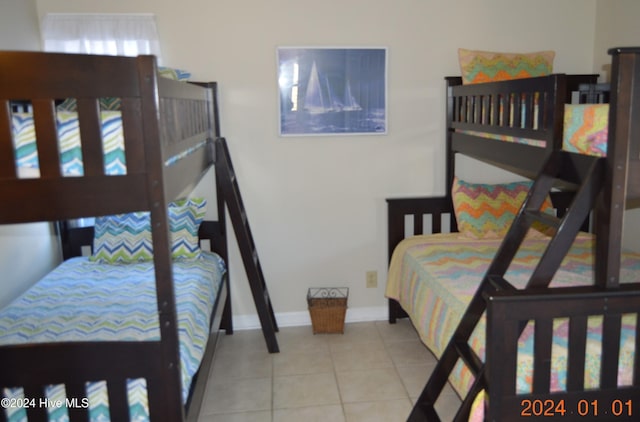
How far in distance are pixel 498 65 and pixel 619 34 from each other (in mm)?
784

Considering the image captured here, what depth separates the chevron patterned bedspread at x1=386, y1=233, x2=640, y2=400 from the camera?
72.7 inches

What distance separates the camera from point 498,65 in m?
3.24

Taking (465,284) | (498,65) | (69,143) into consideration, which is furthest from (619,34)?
(69,143)

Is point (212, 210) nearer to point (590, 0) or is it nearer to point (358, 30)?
point (358, 30)

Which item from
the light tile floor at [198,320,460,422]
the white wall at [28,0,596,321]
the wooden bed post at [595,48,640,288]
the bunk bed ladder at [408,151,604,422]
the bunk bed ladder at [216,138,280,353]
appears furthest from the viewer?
the white wall at [28,0,596,321]

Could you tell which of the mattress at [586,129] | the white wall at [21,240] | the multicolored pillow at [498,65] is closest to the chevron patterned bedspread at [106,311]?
the white wall at [21,240]

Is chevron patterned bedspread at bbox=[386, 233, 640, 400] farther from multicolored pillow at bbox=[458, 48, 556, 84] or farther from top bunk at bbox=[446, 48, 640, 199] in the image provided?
multicolored pillow at bbox=[458, 48, 556, 84]

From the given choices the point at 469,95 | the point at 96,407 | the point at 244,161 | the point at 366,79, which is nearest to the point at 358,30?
the point at 366,79

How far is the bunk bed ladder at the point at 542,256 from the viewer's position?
178 cm

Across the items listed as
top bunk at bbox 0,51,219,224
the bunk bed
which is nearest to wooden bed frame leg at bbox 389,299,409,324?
the bunk bed

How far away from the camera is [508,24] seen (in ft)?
11.4

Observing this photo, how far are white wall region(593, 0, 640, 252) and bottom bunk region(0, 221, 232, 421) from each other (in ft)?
8.18

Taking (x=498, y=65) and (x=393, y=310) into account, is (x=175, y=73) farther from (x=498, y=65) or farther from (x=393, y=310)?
(x=393, y=310)

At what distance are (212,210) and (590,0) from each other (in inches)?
110
